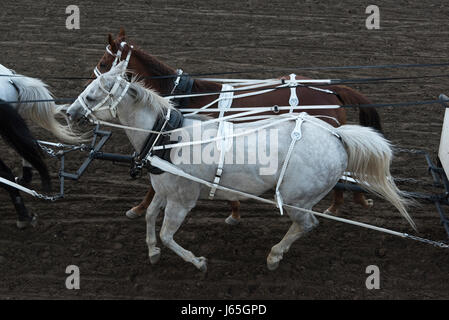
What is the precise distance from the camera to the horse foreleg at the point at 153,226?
4.82 metres

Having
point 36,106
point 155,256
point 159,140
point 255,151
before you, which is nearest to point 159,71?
point 159,140

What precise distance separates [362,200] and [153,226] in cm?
235

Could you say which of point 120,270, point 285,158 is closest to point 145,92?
point 285,158

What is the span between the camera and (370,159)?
4531 millimetres

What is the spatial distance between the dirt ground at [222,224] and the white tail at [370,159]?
0.75 m

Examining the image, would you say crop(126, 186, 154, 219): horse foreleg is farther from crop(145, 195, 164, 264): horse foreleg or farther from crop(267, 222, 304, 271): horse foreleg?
crop(267, 222, 304, 271): horse foreleg

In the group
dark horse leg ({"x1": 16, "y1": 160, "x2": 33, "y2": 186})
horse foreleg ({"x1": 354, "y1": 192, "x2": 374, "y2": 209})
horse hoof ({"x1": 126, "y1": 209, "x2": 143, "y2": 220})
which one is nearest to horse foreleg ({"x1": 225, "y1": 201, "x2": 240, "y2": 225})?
horse hoof ({"x1": 126, "y1": 209, "x2": 143, "y2": 220})

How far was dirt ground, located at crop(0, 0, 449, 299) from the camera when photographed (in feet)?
16.1

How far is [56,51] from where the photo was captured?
8.98 meters

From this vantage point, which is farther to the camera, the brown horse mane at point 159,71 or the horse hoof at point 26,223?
the horse hoof at point 26,223

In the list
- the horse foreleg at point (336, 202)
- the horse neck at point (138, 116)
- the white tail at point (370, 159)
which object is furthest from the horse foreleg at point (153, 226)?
the horse foreleg at point (336, 202)

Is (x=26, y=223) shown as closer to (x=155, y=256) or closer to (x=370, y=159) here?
(x=155, y=256)

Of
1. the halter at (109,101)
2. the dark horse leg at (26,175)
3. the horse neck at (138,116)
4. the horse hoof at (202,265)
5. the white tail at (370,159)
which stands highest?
the halter at (109,101)

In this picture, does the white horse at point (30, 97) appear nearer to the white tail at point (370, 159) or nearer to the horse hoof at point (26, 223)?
the horse hoof at point (26, 223)
